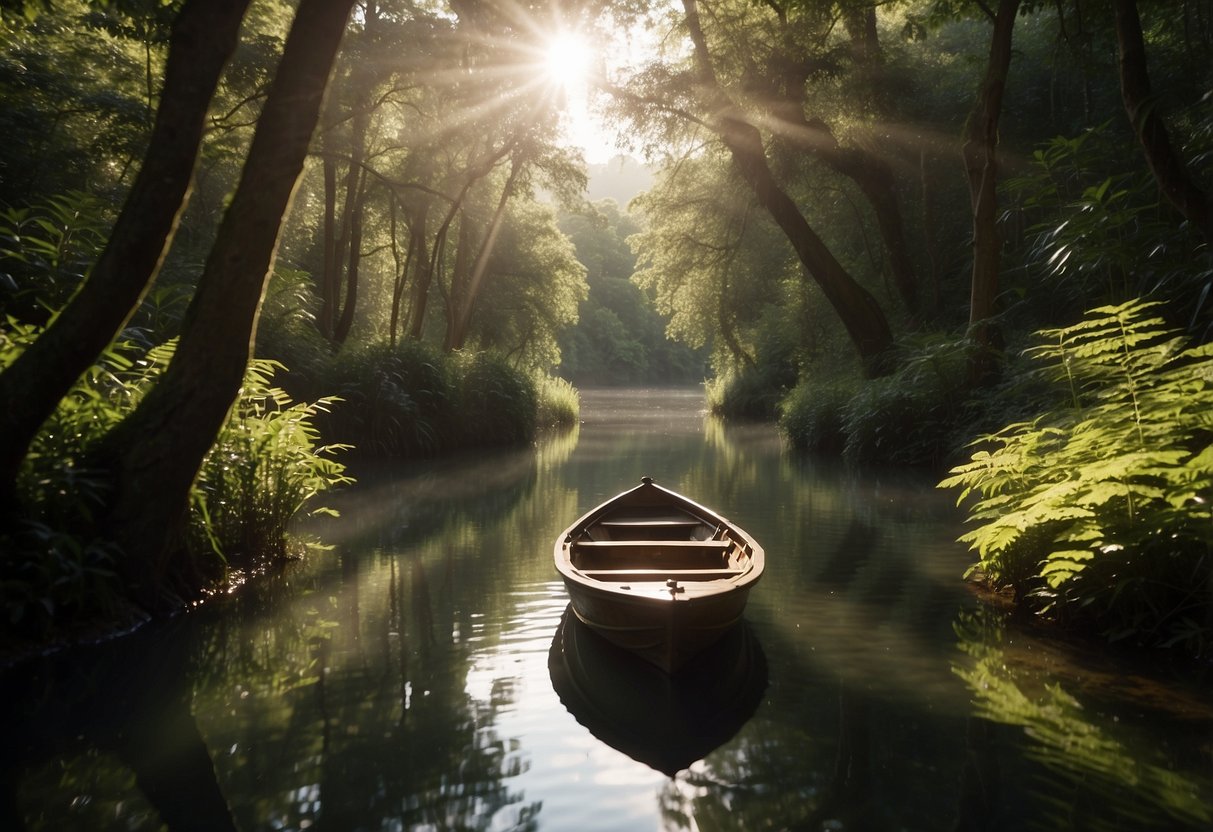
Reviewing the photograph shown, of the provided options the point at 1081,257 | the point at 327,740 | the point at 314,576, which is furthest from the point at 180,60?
the point at 1081,257

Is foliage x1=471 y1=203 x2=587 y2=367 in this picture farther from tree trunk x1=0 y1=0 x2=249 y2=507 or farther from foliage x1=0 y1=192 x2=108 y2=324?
tree trunk x1=0 y1=0 x2=249 y2=507

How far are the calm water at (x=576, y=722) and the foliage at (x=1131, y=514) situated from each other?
414mm

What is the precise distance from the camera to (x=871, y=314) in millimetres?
16750

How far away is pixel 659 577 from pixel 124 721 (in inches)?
113

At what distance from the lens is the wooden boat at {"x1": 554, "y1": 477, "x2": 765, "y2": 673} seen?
15.3ft

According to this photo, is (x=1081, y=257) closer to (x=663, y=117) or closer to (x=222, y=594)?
(x=222, y=594)

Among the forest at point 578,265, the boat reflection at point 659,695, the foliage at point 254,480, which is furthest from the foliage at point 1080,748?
the foliage at point 254,480

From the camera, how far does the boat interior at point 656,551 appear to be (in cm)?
573

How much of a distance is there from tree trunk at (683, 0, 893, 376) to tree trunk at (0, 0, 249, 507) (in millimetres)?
12797

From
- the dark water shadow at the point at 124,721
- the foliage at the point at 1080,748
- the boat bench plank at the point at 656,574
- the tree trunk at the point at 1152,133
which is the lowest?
the dark water shadow at the point at 124,721

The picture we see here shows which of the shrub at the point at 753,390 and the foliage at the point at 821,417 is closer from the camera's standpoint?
the foliage at the point at 821,417

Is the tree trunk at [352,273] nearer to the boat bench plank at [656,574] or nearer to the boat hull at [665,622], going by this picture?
the boat bench plank at [656,574]

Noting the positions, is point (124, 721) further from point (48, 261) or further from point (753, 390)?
point (753, 390)

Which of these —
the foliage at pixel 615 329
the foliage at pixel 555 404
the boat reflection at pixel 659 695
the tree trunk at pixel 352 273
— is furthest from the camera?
the foliage at pixel 615 329
